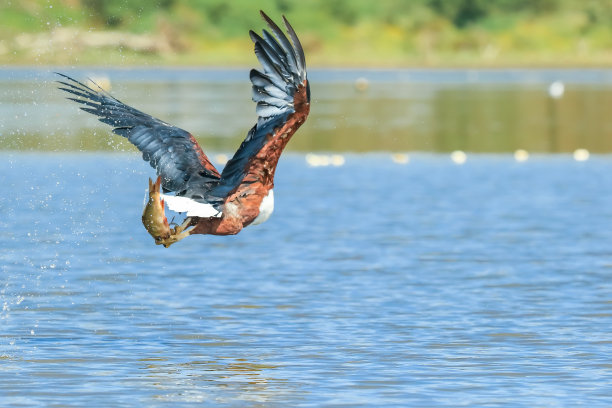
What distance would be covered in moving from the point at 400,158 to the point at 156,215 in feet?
69.4

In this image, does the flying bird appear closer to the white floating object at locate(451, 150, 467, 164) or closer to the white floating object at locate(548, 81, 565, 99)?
the white floating object at locate(451, 150, 467, 164)

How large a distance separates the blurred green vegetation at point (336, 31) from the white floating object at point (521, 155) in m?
63.5

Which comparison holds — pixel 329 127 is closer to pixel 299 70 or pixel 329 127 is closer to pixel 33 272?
pixel 33 272

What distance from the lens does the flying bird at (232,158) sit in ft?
40.4

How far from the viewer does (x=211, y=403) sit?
11961 millimetres

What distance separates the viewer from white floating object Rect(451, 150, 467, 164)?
3278 cm

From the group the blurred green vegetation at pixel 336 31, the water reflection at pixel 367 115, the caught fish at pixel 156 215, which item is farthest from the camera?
the blurred green vegetation at pixel 336 31

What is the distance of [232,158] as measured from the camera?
42.3ft

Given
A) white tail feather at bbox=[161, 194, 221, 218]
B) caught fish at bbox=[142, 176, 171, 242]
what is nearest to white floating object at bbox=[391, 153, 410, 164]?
white tail feather at bbox=[161, 194, 221, 218]

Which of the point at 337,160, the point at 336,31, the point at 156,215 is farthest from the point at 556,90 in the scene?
the point at 156,215

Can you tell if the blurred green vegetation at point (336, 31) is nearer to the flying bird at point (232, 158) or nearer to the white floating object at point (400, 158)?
the white floating object at point (400, 158)

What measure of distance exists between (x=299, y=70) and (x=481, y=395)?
3001 mm

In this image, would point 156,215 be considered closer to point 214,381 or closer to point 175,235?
point 175,235

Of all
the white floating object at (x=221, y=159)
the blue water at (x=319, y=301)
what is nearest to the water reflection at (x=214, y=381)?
the blue water at (x=319, y=301)
